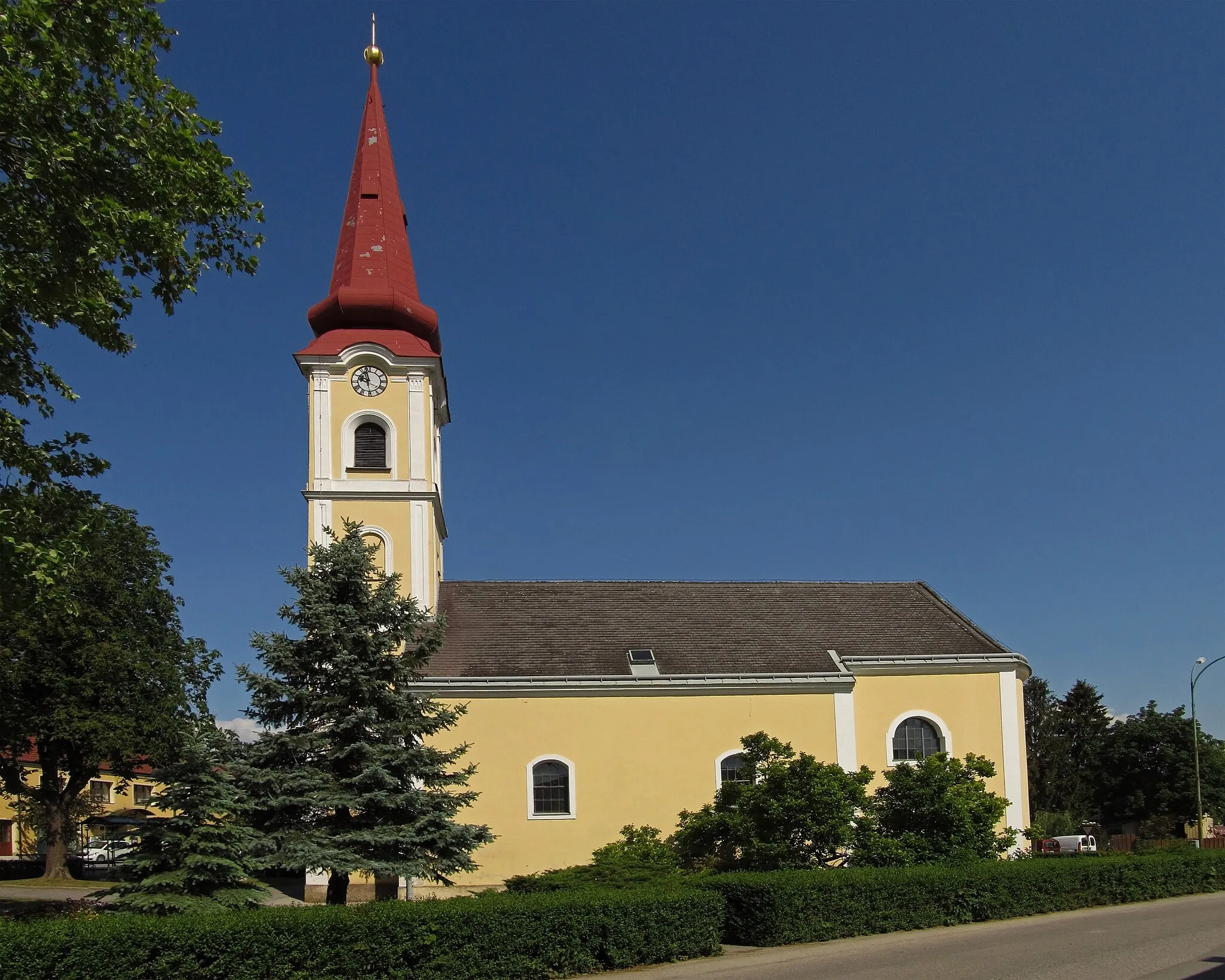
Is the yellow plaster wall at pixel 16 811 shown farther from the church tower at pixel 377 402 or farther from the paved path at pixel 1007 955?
the paved path at pixel 1007 955

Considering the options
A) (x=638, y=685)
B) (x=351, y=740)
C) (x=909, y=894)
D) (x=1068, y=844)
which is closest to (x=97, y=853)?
(x=638, y=685)

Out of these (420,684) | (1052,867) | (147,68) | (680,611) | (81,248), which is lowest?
(1052,867)

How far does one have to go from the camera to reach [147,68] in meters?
11.7

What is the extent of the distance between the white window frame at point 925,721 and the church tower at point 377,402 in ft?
41.7

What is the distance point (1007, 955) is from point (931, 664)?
12.5 metres

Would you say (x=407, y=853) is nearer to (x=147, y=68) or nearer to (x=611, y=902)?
(x=611, y=902)

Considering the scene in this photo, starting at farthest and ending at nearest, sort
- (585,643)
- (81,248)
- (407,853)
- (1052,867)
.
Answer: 1. (585,643)
2. (1052,867)
3. (407,853)
4. (81,248)

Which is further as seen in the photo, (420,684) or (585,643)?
(585,643)

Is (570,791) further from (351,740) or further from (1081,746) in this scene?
(1081,746)

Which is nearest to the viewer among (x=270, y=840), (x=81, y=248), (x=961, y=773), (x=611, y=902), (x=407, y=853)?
(x=81, y=248)

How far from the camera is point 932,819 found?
22.1 meters

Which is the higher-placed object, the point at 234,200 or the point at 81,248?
the point at 234,200

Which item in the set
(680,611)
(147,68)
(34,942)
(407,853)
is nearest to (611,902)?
(407,853)

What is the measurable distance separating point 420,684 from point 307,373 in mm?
9356
